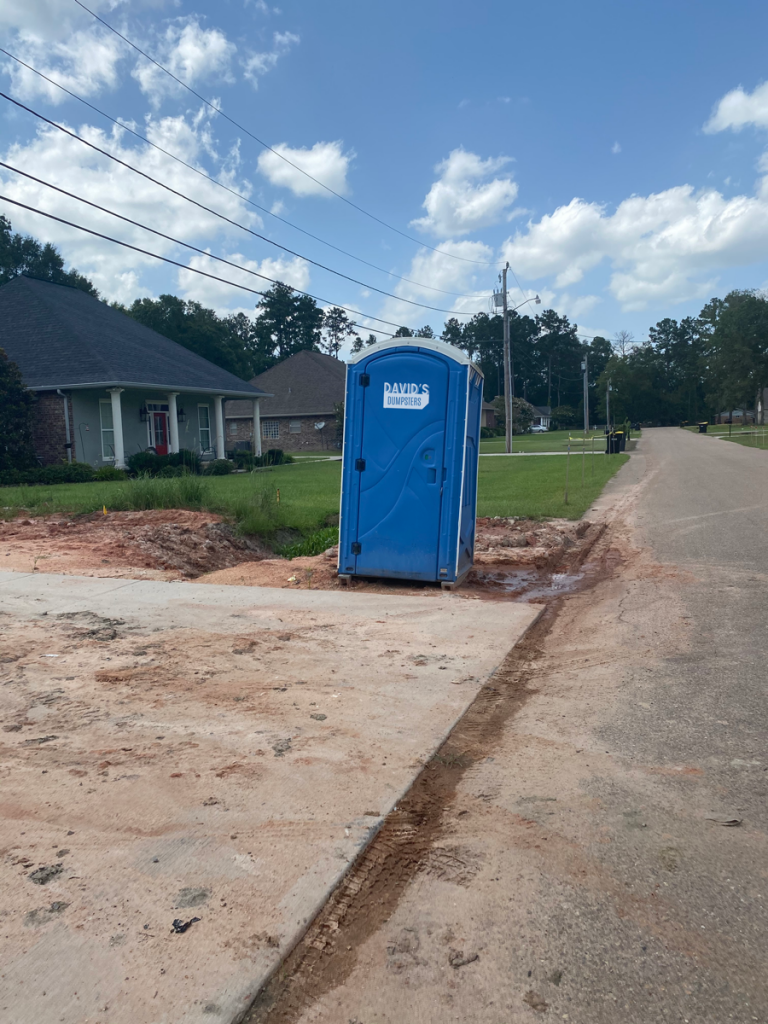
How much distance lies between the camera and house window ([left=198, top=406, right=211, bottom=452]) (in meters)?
33.4

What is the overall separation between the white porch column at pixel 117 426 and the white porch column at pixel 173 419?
2.41 m

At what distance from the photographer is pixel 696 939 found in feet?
8.38

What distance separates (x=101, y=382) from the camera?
84.0 ft

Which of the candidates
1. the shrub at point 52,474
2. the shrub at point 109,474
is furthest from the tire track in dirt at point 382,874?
the shrub at point 52,474

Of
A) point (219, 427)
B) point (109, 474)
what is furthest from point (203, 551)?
point (219, 427)

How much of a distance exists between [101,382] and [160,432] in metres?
5.09

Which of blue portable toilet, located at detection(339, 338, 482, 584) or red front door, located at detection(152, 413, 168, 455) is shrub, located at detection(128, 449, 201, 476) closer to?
red front door, located at detection(152, 413, 168, 455)

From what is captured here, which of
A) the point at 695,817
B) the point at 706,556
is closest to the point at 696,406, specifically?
the point at 706,556

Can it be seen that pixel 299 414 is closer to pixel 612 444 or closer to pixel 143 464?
pixel 612 444

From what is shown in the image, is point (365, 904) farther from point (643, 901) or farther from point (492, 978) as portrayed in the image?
point (643, 901)

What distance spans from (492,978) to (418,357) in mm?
6350

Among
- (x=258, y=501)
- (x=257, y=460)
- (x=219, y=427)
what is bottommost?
(x=257, y=460)

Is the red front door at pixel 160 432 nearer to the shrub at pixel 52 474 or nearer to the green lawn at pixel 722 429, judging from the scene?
the shrub at pixel 52 474

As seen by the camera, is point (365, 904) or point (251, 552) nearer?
point (365, 904)
